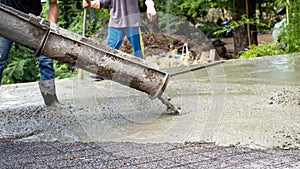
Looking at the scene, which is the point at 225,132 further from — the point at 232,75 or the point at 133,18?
the point at 232,75

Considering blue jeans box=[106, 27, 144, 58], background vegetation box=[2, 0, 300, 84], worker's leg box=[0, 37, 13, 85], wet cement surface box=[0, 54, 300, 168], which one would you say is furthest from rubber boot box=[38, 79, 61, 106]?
background vegetation box=[2, 0, 300, 84]

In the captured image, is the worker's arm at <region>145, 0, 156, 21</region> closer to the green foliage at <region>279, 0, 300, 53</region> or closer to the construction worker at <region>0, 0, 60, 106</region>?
the construction worker at <region>0, 0, 60, 106</region>

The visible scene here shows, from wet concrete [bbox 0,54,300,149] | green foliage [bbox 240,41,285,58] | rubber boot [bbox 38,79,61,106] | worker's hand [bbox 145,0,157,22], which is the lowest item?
green foliage [bbox 240,41,285,58]

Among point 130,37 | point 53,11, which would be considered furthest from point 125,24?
point 53,11

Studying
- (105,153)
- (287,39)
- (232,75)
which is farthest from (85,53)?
(287,39)

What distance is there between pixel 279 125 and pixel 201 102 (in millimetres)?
1160

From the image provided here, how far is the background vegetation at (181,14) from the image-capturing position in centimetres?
873

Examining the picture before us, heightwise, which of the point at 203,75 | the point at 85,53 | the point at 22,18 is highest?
the point at 22,18

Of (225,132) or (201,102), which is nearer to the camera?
(225,132)

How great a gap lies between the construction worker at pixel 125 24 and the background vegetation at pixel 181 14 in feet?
10.3

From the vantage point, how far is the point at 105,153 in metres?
2.95

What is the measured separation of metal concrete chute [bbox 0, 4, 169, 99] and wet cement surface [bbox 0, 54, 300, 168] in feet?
1.24

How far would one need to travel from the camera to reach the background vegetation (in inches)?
344

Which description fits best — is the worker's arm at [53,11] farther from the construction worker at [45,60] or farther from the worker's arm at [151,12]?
the worker's arm at [151,12]
